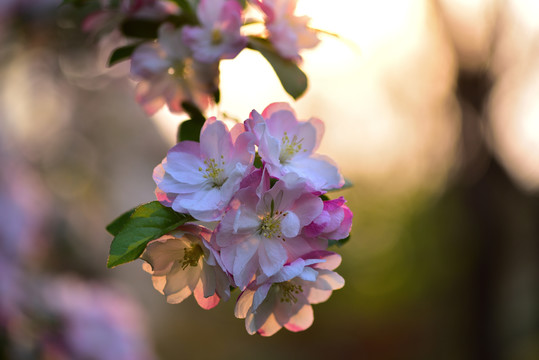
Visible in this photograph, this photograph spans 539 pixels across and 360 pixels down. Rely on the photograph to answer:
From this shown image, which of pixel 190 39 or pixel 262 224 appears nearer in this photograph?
pixel 262 224

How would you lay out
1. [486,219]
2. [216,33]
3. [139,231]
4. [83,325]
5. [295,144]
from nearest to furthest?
[139,231] → [295,144] → [216,33] → [83,325] → [486,219]

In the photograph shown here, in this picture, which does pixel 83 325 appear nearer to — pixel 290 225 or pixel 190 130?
pixel 190 130

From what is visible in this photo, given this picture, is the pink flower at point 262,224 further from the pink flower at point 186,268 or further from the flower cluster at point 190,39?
the flower cluster at point 190,39

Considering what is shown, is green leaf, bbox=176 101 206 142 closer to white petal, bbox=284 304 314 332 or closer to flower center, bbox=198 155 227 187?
flower center, bbox=198 155 227 187

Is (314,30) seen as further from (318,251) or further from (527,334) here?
(527,334)

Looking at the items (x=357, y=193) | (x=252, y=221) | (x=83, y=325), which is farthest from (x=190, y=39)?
(x=357, y=193)

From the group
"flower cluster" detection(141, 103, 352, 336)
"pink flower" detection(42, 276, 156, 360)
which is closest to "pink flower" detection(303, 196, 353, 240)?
"flower cluster" detection(141, 103, 352, 336)

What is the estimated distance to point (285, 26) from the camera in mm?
855

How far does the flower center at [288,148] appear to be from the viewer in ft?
2.26

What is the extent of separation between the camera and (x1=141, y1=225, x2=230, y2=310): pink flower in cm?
63

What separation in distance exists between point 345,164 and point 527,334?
3.59 m

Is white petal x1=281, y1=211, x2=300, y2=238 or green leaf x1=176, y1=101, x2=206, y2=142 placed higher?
white petal x1=281, y1=211, x2=300, y2=238

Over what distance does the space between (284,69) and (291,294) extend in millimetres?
365

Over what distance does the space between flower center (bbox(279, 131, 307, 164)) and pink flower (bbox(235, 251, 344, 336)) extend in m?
0.13
